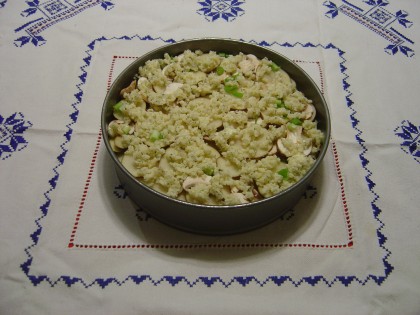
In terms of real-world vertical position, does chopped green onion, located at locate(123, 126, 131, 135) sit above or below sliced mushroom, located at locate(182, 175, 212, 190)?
above

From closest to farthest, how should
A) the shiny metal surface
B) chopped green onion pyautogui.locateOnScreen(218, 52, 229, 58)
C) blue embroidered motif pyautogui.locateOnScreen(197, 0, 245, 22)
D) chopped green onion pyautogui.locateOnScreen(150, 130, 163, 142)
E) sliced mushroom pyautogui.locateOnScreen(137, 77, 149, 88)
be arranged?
the shiny metal surface → chopped green onion pyautogui.locateOnScreen(150, 130, 163, 142) → sliced mushroom pyautogui.locateOnScreen(137, 77, 149, 88) → chopped green onion pyautogui.locateOnScreen(218, 52, 229, 58) → blue embroidered motif pyautogui.locateOnScreen(197, 0, 245, 22)

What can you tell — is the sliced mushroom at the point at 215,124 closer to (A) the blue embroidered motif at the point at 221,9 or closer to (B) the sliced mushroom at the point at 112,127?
(B) the sliced mushroom at the point at 112,127

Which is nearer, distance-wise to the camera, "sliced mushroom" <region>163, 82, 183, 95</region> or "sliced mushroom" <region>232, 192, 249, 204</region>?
"sliced mushroom" <region>232, 192, 249, 204</region>

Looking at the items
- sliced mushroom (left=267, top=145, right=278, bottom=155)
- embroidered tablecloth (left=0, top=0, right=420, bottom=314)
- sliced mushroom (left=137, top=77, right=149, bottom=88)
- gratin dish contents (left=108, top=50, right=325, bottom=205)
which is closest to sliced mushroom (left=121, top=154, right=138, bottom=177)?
gratin dish contents (left=108, top=50, right=325, bottom=205)

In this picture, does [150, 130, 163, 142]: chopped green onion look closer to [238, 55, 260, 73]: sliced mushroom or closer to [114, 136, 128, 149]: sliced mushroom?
[114, 136, 128, 149]: sliced mushroom

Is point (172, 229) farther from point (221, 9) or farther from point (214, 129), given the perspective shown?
point (221, 9)

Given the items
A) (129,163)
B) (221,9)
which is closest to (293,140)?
(129,163)

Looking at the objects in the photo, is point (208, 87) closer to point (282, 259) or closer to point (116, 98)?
point (116, 98)

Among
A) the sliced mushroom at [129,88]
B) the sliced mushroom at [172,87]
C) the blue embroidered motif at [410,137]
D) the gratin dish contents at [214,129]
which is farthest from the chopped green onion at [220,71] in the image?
the blue embroidered motif at [410,137]

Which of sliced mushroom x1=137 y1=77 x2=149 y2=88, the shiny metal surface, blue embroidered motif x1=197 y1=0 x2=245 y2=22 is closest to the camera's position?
the shiny metal surface
